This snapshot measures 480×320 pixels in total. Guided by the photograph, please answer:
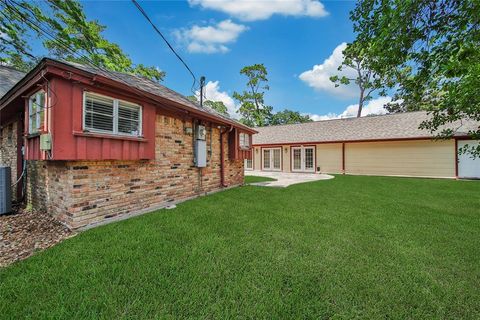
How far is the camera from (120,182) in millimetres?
4512

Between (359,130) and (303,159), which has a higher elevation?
(359,130)

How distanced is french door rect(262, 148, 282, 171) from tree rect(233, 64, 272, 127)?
13897 millimetres

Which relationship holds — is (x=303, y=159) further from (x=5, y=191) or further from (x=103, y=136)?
(x=5, y=191)

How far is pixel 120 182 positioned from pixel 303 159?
14897 mm

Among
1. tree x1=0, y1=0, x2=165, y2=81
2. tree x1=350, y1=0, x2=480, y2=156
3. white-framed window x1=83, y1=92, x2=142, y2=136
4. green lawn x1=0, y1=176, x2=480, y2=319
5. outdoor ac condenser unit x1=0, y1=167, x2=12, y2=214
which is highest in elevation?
tree x1=0, y1=0, x2=165, y2=81

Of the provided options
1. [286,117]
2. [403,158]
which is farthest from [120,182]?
[286,117]

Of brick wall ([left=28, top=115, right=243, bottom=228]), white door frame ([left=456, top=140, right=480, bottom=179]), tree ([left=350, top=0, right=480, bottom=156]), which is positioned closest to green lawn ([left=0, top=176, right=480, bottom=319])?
brick wall ([left=28, top=115, right=243, bottom=228])

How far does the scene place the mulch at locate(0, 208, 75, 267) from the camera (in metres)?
3.13

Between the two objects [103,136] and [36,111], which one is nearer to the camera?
[103,136]

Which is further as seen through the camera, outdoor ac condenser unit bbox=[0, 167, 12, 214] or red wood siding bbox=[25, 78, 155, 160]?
outdoor ac condenser unit bbox=[0, 167, 12, 214]

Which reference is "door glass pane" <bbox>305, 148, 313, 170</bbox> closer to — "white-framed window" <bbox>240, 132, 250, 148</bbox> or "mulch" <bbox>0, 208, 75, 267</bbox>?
"white-framed window" <bbox>240, 132, 250, 148</bbox>

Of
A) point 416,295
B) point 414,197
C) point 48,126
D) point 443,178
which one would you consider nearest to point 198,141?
point 48,126

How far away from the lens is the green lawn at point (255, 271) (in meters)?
2.01

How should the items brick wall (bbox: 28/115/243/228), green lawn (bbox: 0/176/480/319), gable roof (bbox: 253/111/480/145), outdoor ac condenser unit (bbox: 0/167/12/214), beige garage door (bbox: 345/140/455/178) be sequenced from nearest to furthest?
green lawn (bbox: 0/176/480/319) < brick wall (bbox: 28/115/243/228) < outdoor ac condenser unit (bbox: 0/167/12/214) < beige garage door (bbox: 345/140/455/178) < gable roof (bbox: 253/111/480/145)
